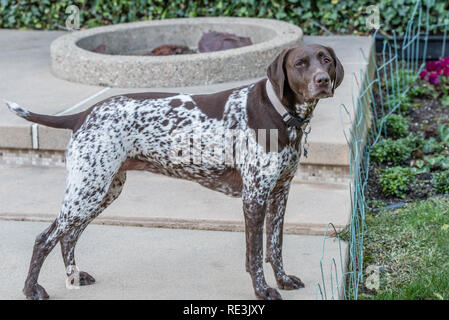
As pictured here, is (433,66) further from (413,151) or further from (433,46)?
(413,151)

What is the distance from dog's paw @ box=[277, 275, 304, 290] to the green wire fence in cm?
13

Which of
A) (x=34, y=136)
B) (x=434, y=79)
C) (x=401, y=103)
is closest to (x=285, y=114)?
(x=34, y=136)

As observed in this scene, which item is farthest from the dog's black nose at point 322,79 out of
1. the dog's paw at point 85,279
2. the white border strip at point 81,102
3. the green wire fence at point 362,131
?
the white border strip at point 81,102

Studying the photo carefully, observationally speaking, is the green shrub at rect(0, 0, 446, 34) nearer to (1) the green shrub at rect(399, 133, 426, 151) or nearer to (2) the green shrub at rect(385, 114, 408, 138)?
(2) the green shrub at rect(385, 114, 408, 138)

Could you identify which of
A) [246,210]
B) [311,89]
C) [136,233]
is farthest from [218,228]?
[311,89]

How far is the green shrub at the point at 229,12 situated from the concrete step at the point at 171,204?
13.3 ft

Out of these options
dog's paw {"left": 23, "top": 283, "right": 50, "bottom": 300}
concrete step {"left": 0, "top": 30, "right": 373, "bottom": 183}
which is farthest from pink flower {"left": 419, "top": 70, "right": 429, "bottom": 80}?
dog's paw {"left": 23, "top": 283, "right": 50, "bottom": 300}

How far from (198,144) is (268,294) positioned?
88 centimetres

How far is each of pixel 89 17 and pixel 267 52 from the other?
3758 millimetres

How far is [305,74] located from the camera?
135 inches

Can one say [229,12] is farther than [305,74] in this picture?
Yes

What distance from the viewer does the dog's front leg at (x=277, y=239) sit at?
3.88 m

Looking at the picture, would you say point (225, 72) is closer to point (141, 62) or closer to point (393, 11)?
point (141, 62)

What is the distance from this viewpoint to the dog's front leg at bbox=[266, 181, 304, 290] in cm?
388
